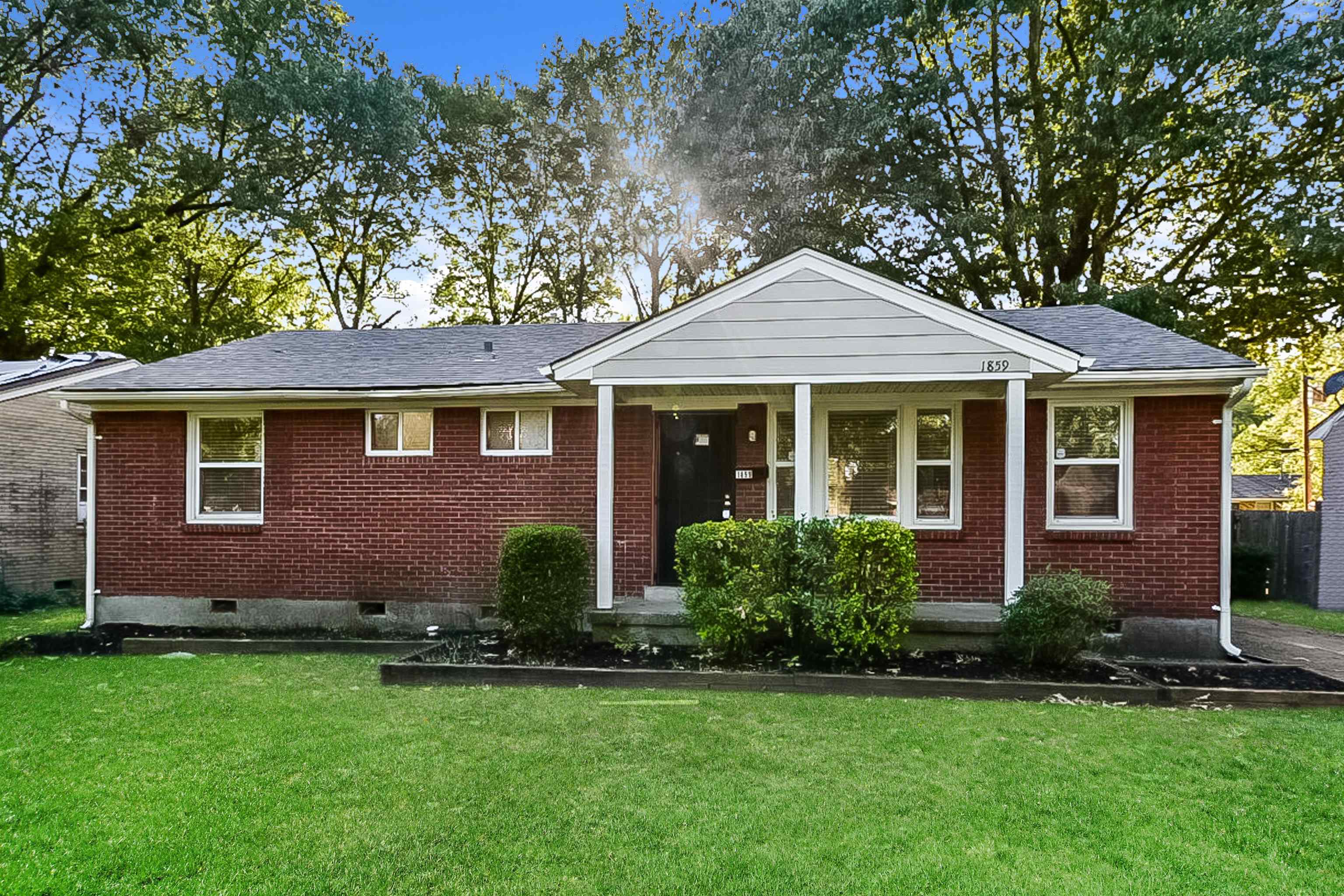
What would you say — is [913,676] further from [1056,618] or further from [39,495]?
[39,495]

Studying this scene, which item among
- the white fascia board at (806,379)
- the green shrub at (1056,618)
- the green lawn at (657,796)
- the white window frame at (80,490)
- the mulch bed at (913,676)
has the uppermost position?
the white fascia board at (806,379)

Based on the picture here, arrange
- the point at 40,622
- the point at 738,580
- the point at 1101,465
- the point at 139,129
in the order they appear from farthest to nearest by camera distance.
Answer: the point at 139,129
the point at 40,622
the point at 1101,465
the point at 738,580

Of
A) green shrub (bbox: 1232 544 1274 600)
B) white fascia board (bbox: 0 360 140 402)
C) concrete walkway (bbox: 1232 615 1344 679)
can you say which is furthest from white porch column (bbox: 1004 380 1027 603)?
white fascia board (bbox: 0 360 140 402)

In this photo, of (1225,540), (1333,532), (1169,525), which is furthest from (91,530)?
Result: (1333,532)

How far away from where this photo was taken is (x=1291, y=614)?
1150cm

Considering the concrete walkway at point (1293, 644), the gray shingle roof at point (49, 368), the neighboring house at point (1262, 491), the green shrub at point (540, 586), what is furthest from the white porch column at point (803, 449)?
the neighboring house at point (1262, 491)

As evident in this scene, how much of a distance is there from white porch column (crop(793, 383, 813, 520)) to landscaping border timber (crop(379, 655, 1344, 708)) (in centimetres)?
173

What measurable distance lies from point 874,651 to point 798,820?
3541mm

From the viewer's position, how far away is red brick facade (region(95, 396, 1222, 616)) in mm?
8250

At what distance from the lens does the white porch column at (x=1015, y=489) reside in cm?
695

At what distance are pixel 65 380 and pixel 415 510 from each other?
347 inches

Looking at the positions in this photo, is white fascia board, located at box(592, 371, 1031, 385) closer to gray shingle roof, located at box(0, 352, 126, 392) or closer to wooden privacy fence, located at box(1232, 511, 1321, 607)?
wooden privacy fence, located at box(1232, 511, 1321, 607)

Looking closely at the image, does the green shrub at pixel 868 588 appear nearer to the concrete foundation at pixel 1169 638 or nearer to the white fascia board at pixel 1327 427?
the concrete foundation at pixel 1169 638

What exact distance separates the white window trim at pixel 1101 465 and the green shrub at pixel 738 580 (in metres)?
3.51
